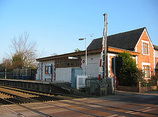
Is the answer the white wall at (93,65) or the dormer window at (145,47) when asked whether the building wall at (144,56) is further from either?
the white wall at (93,65)

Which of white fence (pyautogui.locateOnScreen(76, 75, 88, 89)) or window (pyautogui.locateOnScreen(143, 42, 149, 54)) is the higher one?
window (pyautogui.locateOnScreen(143, 42, 149, 54))

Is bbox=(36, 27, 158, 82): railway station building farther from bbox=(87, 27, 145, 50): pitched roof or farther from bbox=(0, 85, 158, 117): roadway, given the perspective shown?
bbox=(0, 85, 158, 117): roadway

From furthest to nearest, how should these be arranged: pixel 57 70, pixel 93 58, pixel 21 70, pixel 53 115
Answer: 1. pixel 21 70
2. pixel 57 70
3. pixel 93 58
4. pixel 53 115

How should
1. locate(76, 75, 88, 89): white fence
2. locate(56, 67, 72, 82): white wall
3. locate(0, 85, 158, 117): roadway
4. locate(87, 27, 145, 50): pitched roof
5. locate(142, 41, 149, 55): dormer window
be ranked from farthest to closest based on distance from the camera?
locate(142, 41, 149, 55): dormer window
locate(87, 27, 145, 50): pitched roof
locate(56, 67, 72, 82): white wall
locate(76, 75, 88, 89): white fence
locate(0, 85, 158, 117): roadway

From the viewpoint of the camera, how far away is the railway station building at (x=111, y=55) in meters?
19.1

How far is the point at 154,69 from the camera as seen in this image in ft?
82.5

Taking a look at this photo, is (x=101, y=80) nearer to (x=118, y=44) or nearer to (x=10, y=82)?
(x=118, y=44)

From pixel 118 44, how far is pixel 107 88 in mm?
11940

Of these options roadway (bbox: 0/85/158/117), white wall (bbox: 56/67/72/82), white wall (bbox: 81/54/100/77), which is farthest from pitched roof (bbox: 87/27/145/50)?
roadway (bbox: 0/85/158/117)

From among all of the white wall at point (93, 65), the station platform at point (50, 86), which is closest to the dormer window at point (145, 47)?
the white wall at point (93, 65)

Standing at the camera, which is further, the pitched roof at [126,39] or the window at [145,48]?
the window at [145,48]

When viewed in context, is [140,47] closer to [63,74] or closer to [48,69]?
[63,74]

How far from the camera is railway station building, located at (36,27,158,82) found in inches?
752

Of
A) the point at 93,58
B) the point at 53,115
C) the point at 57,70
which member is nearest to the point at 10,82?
the point at 57,70
